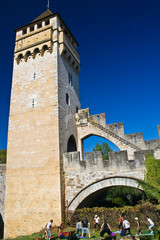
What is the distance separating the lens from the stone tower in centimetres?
1114

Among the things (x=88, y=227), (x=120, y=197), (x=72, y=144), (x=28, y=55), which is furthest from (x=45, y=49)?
(x=120, y=197)

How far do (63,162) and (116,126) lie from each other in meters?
5.13

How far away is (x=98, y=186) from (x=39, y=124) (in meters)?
5.79

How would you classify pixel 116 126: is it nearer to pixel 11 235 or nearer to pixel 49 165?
pixel 49 165

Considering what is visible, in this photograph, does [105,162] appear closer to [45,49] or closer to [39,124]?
[39,124]

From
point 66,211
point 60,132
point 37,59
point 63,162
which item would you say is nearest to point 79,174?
point 63,162

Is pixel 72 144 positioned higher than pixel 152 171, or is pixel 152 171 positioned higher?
pixel 72 144

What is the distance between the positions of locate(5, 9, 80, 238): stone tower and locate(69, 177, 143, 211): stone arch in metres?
0.74

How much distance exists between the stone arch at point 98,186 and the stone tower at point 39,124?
74 cm

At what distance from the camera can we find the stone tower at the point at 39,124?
11141mm

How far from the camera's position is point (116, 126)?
14.1 m

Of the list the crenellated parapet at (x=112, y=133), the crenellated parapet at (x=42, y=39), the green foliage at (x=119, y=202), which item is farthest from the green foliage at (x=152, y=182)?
the crenellated parapet at (x=42, y=39)

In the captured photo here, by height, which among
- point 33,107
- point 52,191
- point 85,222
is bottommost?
point 85,222

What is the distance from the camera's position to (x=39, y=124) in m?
12.7
